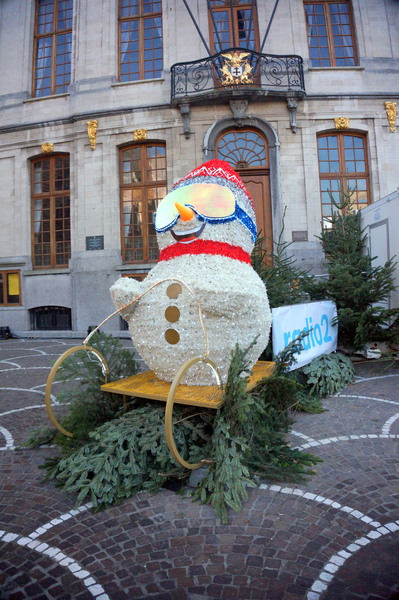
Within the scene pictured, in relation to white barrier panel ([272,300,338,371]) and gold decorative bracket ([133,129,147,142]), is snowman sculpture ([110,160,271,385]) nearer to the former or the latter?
white barrier panel ([272,300,338,371])

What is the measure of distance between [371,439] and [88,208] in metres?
11.3

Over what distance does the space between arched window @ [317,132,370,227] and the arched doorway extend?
5.89ft

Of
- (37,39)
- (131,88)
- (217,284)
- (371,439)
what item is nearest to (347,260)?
(371,439)

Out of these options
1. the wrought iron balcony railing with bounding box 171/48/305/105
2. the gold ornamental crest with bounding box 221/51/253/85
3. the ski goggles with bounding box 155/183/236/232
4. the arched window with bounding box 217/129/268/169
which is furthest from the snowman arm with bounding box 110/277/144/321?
the gold ornamental crest with bounding box 221/51/253/85

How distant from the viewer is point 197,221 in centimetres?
332

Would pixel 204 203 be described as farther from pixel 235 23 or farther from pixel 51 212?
pixel 235 23

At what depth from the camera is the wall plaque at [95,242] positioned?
12.4 metres

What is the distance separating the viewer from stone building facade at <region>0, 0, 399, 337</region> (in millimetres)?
11820

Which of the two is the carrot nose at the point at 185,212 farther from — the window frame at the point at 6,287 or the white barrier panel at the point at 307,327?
the window frame at the point at 6,287

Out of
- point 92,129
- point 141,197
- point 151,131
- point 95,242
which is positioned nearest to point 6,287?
point 95,242

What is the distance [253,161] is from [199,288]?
10.4 metres

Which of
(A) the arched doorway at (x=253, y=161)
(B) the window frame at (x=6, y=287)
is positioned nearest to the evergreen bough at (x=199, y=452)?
(A) the arched doorway at (x=253, y=161)

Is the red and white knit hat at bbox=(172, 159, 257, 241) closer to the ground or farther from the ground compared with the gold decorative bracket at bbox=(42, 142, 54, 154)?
closer to the ground

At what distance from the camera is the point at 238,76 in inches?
458
